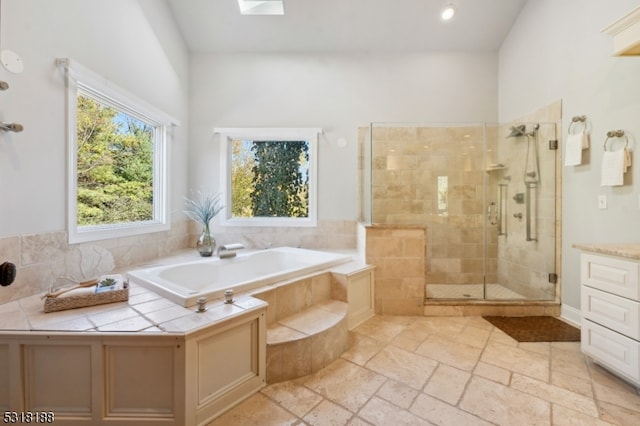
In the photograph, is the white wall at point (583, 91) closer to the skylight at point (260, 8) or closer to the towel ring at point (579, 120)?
the towel ring at point (579, 120)

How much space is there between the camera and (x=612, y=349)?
1688mm

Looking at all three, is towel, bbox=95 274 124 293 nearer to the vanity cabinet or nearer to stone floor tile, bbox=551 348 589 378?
stone floor tile, bbox=551 348 589 378

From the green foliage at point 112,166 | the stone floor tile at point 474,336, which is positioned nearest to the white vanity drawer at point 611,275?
the stone floor tile at point 474,336

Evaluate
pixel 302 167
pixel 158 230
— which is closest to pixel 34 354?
pixel 158 230

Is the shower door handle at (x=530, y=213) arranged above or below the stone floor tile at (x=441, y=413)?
above

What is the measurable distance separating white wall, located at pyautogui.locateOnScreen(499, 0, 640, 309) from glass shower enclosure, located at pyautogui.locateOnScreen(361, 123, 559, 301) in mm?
367

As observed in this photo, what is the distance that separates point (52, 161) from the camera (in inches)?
71.7

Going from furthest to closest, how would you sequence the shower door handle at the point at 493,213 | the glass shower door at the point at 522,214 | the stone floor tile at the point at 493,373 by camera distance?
the shower door handle at the point at 493,213 → the glass shower door at the point at 522,214 → the stone floor tile at the point at 493,373

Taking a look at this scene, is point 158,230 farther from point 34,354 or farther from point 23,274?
point 34,354

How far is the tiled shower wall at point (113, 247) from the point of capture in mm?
1668

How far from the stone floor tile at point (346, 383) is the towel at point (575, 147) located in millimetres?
2506

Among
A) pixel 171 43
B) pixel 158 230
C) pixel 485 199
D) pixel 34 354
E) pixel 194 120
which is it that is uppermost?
pixel 171 43

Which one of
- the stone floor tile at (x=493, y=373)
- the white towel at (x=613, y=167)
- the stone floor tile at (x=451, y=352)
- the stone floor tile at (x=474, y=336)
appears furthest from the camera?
the stone floor tile at (x=474, y=336)

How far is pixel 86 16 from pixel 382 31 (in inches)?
113
